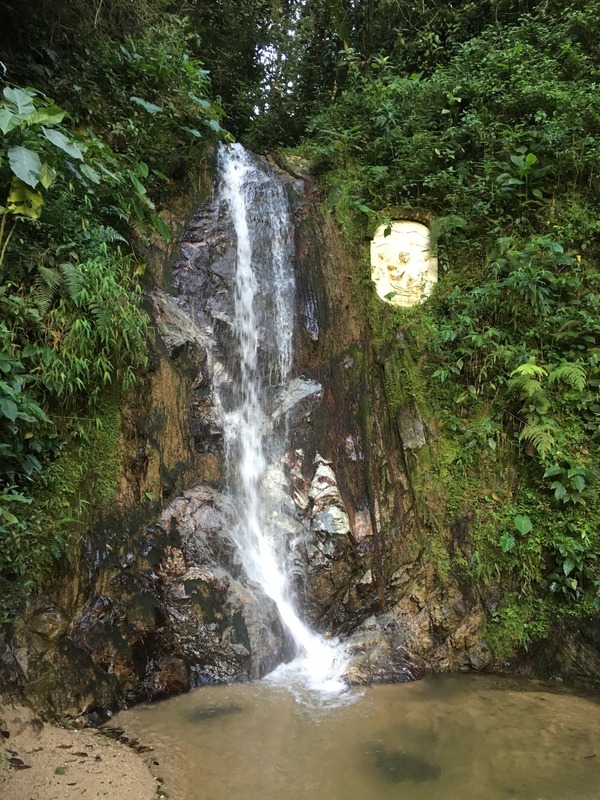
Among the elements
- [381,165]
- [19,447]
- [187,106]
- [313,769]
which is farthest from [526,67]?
[313,769]

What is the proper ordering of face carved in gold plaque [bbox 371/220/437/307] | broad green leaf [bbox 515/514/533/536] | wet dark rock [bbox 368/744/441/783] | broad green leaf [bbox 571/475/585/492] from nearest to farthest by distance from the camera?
1. wet dark rock [bbox 368/744/441/783]
2. broad green leaf [bbox 571/475/585/492]
3. broad green leaf [bbox 515/514/533/536]
4. face carved in gold plaque [bbox 371/220/437/307]

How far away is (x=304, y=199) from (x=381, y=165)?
3.98 feet

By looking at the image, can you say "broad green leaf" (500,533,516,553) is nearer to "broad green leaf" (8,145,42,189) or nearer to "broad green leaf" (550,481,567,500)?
"broad green leaf" (550,481,567,500)

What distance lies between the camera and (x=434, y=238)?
677cm

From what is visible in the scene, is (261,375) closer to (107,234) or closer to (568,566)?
(107,234)

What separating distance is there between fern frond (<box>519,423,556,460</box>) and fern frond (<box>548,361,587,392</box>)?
479 millimetres

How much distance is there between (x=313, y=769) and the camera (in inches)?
132

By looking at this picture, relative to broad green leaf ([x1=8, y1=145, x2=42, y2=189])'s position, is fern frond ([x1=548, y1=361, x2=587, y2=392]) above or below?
below

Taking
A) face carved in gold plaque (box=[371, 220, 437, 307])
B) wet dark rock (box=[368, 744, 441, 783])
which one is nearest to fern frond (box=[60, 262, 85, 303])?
face carved in gold plaque (box=[371, 220, 437, 307])

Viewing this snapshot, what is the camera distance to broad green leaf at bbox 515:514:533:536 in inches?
200

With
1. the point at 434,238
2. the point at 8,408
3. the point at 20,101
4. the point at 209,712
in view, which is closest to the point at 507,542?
the point at 209,712

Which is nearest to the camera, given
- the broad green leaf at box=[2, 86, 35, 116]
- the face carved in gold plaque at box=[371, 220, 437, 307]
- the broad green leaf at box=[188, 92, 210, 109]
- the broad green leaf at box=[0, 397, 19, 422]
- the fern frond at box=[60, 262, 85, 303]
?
Result: the broad green leaf at box=[0, 397, 19, 422]

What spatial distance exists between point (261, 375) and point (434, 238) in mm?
2888

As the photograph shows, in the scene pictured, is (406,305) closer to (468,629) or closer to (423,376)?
(423,376)
